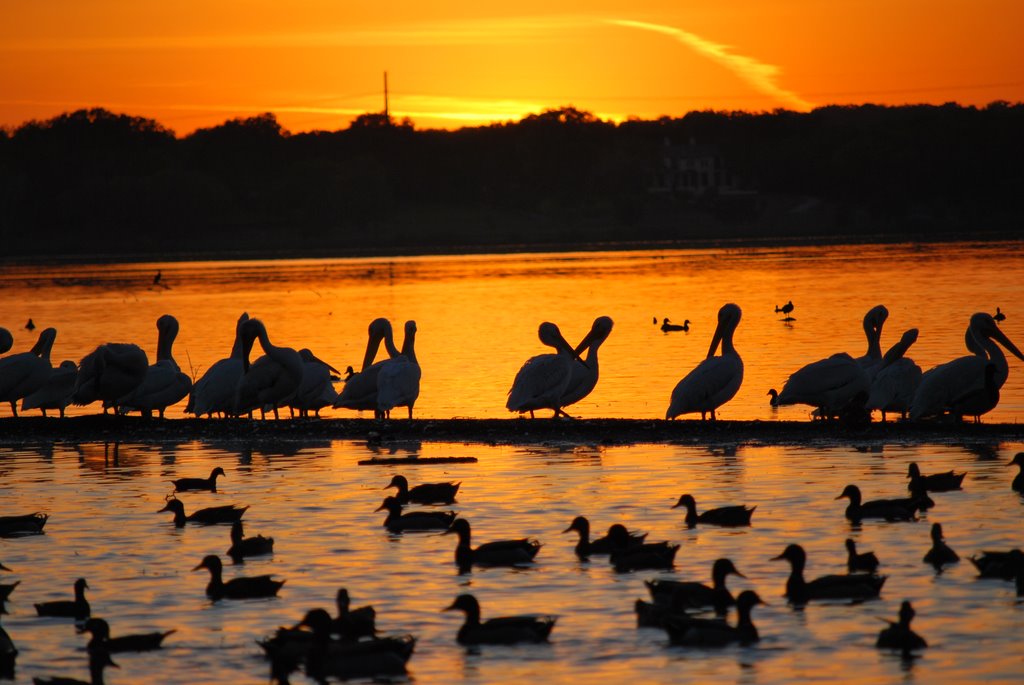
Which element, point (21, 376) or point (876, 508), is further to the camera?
point (21, 376)

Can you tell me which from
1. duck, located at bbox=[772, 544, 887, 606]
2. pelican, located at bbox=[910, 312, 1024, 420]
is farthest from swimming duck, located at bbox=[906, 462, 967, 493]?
pelican, located at bbox=[910, 312, 1024, 420]

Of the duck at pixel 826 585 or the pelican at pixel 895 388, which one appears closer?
the duck at pixel 826 585

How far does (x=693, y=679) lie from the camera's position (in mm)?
9031

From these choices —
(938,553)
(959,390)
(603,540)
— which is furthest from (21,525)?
(959,390)

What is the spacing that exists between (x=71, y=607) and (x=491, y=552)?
8.81 feet

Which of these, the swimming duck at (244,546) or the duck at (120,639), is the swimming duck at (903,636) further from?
the swimming duck at (244,546)

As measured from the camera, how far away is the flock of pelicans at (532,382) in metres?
17.7

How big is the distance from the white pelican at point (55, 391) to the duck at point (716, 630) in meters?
12.3

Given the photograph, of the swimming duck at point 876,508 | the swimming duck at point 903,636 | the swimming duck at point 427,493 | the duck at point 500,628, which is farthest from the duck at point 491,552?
the swimming duck at point 903,636

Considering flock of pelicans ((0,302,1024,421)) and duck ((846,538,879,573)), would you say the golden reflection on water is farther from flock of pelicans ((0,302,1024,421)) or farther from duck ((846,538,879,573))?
duck ((846,538,879,573))

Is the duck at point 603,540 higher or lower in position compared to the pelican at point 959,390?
lower

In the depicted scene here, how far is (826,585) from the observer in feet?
33.9

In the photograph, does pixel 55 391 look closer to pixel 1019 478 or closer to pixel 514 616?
pixel 1019 478

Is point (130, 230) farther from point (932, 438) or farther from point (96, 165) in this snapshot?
point (932, 438)
